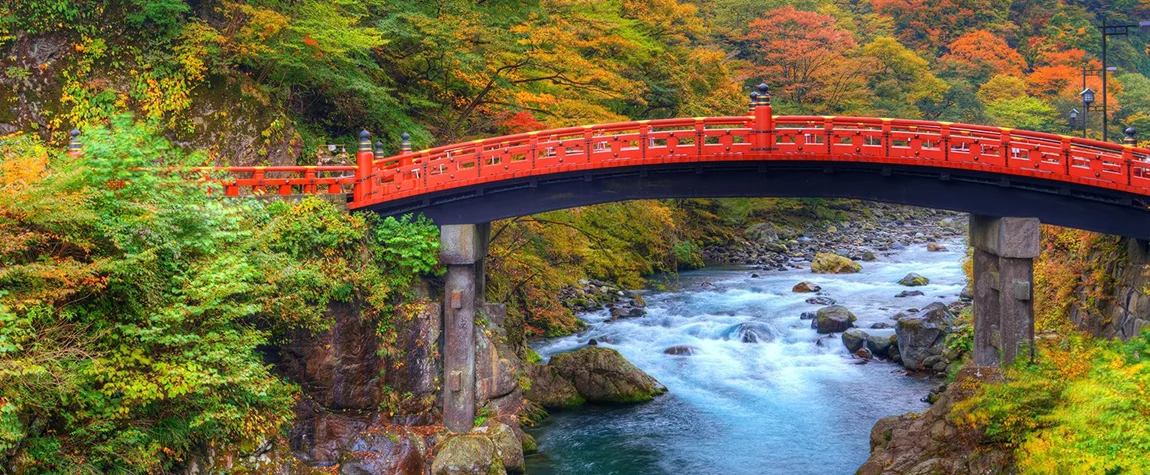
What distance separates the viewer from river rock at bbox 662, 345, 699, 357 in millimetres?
29077

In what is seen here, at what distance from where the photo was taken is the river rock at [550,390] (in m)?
24.5

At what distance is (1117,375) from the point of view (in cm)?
1509

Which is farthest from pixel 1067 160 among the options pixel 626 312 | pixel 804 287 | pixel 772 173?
pixel 804 287

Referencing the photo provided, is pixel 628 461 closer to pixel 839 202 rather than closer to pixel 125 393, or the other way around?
pixel 125 393

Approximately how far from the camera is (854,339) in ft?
95.6

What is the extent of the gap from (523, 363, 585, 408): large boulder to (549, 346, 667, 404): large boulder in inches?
7.6

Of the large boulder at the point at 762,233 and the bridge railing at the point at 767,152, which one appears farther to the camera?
the large boulder at the point at 762,233

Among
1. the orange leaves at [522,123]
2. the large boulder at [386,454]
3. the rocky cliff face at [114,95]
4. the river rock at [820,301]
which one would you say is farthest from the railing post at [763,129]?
the river rock at [820,301]

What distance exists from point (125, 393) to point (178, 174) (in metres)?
4.48

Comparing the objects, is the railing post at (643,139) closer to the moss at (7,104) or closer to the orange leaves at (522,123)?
the orange leaves at (522,123)

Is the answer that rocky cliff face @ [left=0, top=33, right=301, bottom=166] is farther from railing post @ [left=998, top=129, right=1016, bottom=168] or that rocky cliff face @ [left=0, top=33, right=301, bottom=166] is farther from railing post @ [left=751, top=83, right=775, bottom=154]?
A: railing post @ [left=998, top=129, right=1016, bottom=168]

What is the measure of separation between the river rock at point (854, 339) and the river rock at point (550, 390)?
9314mm

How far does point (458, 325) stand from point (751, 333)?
13.0m

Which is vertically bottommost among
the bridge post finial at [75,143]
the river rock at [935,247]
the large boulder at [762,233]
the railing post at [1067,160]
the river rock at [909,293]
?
the river rock at [909,293]
